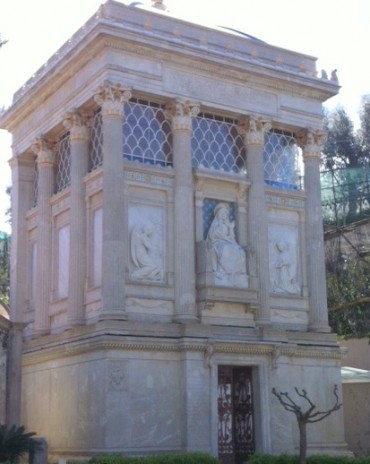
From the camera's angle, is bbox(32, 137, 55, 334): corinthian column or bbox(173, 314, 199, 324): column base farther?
bbox(32, 137, 55, 334): corinthian column

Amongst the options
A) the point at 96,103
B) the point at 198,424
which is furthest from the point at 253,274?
the point at 96,103

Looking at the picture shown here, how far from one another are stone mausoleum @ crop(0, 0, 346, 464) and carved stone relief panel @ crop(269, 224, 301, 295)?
0.06m

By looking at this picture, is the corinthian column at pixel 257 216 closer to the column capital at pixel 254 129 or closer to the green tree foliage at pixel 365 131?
the column capital at pixel 254 129

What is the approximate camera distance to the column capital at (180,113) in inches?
1105

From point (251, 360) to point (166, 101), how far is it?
354 inches

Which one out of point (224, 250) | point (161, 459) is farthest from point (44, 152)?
point (161, 459)

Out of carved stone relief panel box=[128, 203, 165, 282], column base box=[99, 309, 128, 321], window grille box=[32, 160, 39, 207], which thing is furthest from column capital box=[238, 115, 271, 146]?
window grille box=[32, 160, 39, 207]

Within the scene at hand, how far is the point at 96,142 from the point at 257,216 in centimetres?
605

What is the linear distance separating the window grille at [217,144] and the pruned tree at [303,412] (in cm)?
804

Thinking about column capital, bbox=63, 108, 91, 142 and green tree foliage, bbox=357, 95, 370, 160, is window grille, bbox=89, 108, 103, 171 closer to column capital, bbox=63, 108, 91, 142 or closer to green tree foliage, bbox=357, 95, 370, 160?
column capital, bbox=63, 108, 91, 142

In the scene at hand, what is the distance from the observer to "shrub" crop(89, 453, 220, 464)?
22797 millimetres

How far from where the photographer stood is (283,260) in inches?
1183

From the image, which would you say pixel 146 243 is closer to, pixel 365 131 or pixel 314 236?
pixel 314 236

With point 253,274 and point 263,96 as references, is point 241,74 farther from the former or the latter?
point 253,274
